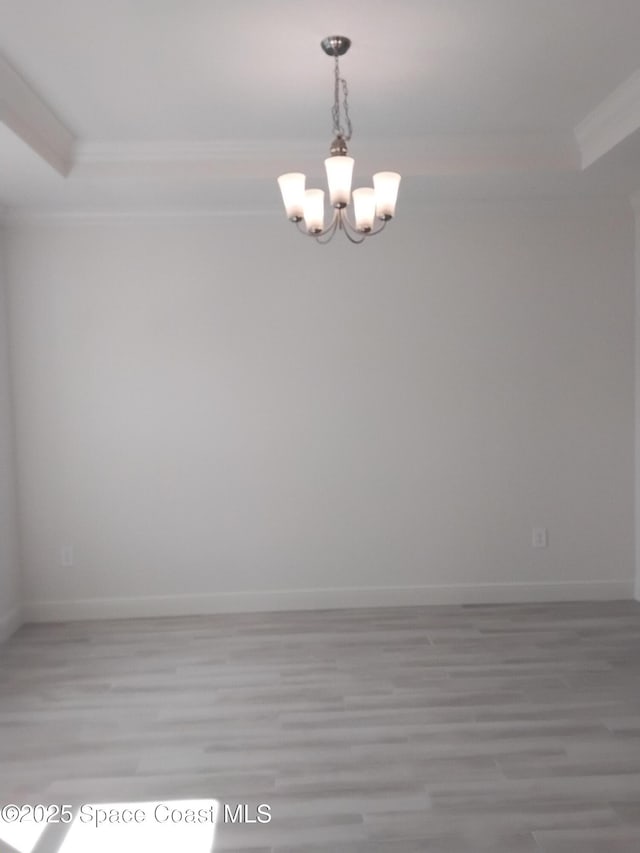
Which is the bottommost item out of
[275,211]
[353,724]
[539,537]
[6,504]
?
[353,724]

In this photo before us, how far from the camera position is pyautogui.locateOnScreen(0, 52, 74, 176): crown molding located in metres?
3.06

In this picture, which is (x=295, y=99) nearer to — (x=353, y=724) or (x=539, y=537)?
(x=353, y=724)

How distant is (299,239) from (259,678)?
256 cm

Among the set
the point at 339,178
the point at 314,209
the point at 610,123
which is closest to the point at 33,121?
the point at 314,209

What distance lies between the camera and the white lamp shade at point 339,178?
8.82 feet

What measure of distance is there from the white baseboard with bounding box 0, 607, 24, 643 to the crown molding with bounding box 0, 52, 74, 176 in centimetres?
251

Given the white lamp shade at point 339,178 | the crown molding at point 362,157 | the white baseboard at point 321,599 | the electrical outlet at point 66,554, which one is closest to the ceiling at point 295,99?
the crown molding at point 362,157

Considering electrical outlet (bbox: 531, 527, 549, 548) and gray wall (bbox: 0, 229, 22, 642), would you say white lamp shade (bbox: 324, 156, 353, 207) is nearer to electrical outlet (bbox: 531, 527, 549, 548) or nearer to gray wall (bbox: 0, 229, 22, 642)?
gray wall (bbox: 0, 229, 22, 642)

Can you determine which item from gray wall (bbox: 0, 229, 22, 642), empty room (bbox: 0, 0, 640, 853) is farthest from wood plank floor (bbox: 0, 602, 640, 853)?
gray wall (bbox: 0, 229, 22, 642)

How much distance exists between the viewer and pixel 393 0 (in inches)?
101

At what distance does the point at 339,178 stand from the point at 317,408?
2.18 meters

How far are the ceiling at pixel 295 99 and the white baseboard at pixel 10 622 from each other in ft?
7.81

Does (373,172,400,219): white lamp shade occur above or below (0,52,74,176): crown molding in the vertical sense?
below

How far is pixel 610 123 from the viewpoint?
3.63 metres
